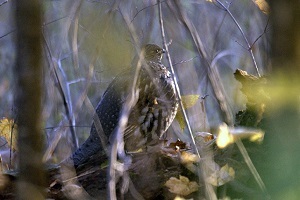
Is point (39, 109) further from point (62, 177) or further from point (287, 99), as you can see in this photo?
point (62, 177)

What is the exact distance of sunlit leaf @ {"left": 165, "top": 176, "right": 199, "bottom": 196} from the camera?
353 centimetres

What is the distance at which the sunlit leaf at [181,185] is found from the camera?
3.53 m

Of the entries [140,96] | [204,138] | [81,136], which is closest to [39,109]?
[204,138]

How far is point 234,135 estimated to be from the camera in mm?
3322

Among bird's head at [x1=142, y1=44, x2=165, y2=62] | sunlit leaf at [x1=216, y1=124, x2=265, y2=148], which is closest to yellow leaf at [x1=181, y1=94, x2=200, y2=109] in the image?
sunlit leaf at [x1=216, y1=124, x2=265, y2=148]

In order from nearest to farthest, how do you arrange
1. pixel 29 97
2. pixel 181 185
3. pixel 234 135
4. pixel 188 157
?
pixel 29 97 < pixel 234 135 < pixel 181 185 < pixel 188 157

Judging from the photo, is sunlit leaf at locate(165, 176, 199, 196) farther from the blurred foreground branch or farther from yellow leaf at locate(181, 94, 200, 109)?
the blurred foreground branch

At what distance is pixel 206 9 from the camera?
7.43m

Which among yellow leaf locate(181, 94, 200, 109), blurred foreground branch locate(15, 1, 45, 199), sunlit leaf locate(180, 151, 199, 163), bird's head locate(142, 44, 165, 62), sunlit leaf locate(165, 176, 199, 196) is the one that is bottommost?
sunlit leaf locate(165, 176, 199, 196)

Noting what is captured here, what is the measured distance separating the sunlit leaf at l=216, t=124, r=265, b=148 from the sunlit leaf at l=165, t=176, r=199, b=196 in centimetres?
28

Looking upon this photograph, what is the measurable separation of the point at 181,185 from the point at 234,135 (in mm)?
459

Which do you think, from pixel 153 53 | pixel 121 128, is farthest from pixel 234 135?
pixel 153 53

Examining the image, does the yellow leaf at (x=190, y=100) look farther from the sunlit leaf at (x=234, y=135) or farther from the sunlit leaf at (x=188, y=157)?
the sunlit leaf at (x=234, y=135)

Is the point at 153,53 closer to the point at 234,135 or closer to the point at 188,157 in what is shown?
the point at 188,157
